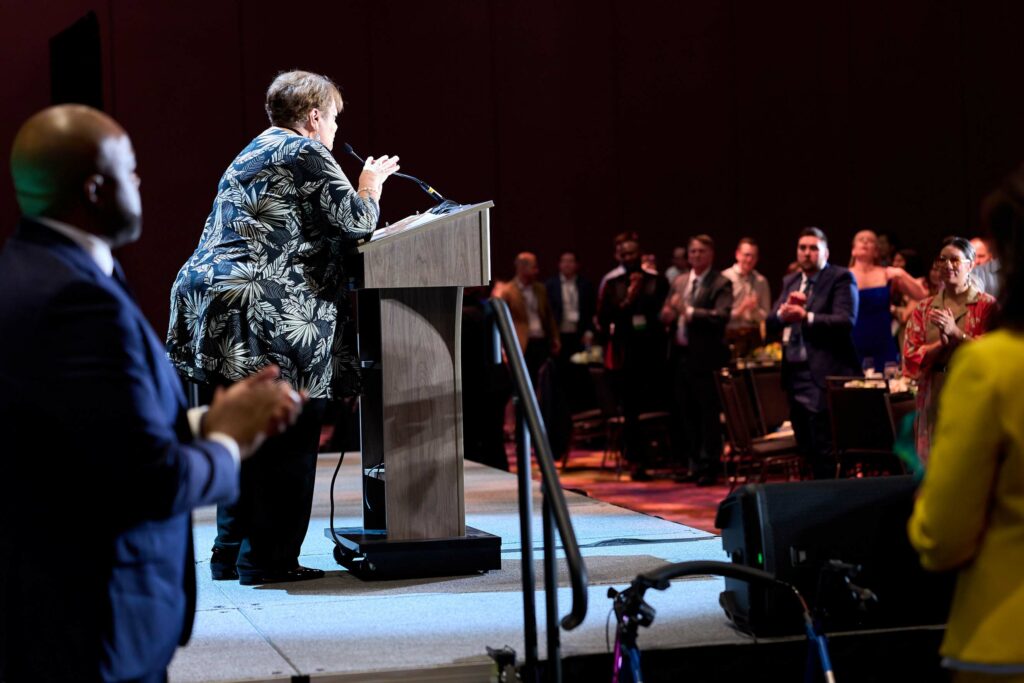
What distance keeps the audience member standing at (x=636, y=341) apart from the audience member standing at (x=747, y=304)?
63cm

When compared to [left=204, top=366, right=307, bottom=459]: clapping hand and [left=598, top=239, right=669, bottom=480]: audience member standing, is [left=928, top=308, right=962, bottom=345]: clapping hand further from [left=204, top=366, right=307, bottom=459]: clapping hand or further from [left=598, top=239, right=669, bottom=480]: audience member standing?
[left=204, top=366, right=307, bottom=459]: clapping hand

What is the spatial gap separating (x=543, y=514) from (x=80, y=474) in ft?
4.77

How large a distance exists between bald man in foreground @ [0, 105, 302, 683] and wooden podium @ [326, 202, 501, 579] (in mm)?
2066

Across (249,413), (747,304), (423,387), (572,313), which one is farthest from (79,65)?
(249,413)

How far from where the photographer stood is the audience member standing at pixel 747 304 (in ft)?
31.7

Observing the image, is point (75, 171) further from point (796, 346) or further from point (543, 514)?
point (796, 346)

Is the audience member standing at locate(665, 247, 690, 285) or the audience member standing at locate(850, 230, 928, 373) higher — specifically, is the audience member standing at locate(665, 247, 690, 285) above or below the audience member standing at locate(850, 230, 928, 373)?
above

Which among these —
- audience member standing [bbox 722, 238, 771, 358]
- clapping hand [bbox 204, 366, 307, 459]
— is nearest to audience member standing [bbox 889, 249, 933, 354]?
audience member standing [bbox 722, 238, 771, 358]

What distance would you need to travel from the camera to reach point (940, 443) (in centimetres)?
175

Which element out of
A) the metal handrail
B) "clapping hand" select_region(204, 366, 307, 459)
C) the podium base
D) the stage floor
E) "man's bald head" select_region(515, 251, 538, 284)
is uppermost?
"man's bald head" select_region(515, 251, 538, 284)

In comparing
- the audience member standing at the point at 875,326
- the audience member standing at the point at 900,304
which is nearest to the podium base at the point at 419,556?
the audience member standing at the point at 875,326

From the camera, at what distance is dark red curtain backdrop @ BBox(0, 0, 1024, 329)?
12086 millimetres

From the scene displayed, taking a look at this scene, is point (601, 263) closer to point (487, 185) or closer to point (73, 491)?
point (487, 185)

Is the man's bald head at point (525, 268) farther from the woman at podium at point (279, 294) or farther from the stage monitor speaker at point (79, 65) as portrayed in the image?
the woman at podium at point (279, 294)
